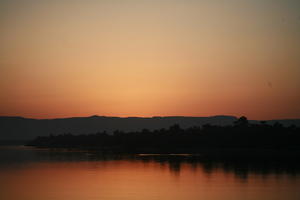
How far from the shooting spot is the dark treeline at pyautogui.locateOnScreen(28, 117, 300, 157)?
77.6 meters

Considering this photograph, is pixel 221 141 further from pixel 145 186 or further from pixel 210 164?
pixel 145 186

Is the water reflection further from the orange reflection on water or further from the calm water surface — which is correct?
the orange reflection on water

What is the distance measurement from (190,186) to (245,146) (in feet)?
181

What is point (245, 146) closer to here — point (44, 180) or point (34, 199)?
point (44, 180)

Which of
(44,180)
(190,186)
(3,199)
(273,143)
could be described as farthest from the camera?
(273,143)

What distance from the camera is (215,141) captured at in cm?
8775

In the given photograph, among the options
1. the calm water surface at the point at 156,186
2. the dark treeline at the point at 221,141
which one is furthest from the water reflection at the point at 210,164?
the dark treeline at the point at 221,141

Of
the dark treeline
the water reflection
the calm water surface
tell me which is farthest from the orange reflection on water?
the dark treeline

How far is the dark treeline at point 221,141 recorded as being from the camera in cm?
7756

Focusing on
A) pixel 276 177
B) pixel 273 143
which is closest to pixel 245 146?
pixel 273 143

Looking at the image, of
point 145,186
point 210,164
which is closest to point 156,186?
point 145,186

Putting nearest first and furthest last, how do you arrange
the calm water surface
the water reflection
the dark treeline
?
the calm water surface
the water reflection
the dark treeline

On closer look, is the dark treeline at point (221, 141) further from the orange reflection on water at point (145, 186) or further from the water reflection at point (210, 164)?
the orange reflection on water at point (145, 186)

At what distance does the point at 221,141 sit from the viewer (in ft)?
285
